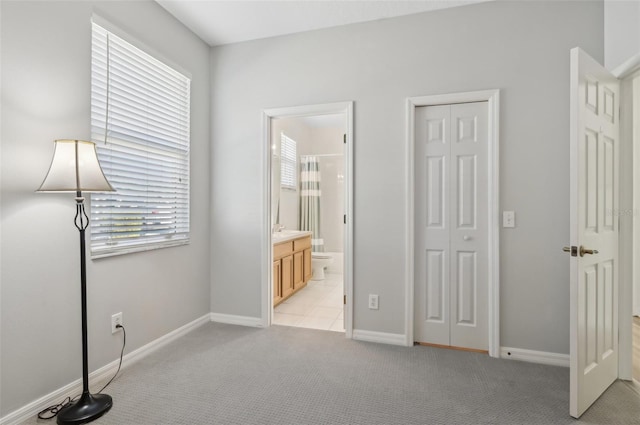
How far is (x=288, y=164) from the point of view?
545 cm

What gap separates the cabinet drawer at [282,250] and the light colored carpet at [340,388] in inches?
43.5

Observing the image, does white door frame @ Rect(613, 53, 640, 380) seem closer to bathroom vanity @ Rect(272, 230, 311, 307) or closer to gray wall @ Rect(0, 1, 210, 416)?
bathroom vanity @ Rect(272, 230, 311, 307)

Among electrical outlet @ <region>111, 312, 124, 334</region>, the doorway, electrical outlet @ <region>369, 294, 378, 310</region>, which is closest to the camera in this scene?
electrical outlet @ <region>111, 312, 124, 334</region>

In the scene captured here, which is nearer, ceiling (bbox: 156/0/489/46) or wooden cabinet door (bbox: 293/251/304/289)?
ceiling (bbox: 156/0/489/46)

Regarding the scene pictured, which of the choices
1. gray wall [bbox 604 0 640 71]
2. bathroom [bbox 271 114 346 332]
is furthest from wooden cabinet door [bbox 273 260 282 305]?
gray wall [bbox 604 0 640 71]

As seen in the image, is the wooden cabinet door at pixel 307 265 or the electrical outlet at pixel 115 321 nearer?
the electrical outlet at pixel 115 321

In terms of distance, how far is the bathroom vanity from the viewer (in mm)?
3738

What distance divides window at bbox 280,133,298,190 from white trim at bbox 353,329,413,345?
115 inches

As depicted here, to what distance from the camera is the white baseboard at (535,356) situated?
243 cm

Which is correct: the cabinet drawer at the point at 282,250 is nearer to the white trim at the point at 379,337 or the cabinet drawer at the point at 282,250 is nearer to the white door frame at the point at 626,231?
the white trim at the point at 379,337

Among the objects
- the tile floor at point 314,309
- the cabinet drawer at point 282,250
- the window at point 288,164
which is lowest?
the tile floor at point 314,309

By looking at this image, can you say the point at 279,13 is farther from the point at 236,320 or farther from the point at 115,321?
the point at 236,320

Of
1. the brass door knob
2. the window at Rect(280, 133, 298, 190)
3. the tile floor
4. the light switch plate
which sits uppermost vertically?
the window at Rect(280, 133, 298, 190)

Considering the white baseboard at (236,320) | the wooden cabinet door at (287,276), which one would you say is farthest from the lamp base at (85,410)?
the wooden cabinet door at (287,276)
